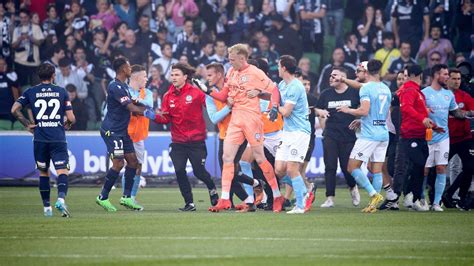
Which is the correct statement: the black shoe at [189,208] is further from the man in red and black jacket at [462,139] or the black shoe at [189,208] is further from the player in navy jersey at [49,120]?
the man in red and black jacket at [462,139]

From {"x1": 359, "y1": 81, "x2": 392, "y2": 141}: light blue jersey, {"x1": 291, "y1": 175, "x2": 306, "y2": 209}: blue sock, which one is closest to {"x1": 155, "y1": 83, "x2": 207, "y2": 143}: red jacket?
{"x1": 291, "y1": 175, "x2": 306, "y2": 209}: blue sock

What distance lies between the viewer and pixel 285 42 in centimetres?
2875

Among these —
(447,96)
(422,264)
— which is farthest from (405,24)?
(422,264)

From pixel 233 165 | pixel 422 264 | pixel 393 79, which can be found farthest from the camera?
pixel 393 79

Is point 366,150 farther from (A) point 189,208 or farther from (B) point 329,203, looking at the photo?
(A) point 189,208

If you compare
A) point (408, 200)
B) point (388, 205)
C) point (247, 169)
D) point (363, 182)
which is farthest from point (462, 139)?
point (247, 169)

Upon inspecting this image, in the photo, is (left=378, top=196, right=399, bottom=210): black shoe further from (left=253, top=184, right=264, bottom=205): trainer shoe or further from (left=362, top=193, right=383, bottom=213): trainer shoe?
(left=253, top=184, right=264, bottom=205): trainer shoe

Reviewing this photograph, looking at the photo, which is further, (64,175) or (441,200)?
(441,200)

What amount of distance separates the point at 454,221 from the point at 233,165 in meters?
3.73

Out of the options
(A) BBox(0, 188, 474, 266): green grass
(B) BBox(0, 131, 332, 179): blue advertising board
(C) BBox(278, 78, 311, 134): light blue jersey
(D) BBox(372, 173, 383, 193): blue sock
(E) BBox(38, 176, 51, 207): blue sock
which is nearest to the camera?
(A) BBox(0, 188, 474, 266): green grass

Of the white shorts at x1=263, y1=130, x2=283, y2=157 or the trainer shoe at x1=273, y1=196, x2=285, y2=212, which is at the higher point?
the white shorts at x1=263, y1=130, x2=283, y2=157

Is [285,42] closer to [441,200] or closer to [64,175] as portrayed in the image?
[441,200]

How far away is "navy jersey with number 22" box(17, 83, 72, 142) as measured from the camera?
1695cm

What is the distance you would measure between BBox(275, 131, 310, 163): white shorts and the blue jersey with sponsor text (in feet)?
8.73
